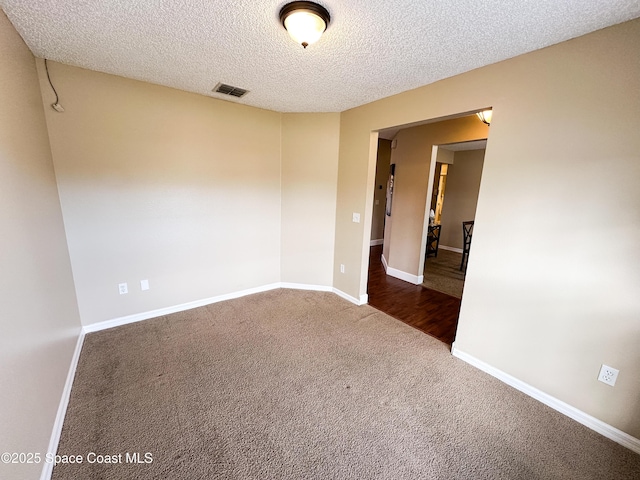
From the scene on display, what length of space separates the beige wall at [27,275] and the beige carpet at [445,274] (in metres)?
4.18

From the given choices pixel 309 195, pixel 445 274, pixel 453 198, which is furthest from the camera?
pixel 453 198

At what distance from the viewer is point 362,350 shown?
8.01ft

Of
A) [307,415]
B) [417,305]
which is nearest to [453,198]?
[417,305]

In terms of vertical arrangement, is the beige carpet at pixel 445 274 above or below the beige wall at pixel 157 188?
below

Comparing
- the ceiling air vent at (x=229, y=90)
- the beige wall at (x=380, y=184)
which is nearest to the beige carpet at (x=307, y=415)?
the ceiling air vent at (x=229, y=90)

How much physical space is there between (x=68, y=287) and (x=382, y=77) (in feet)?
10.7

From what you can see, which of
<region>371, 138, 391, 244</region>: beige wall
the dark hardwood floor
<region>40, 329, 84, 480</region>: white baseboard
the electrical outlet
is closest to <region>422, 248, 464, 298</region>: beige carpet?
the dark hardwood floor

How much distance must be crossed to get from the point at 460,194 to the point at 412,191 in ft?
10.2

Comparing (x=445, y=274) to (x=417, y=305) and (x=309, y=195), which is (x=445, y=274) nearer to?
(x=417, y=305)

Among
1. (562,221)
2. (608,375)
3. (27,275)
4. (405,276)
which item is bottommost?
(405,276)

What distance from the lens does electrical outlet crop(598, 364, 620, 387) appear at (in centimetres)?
161

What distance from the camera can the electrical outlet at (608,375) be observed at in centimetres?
161

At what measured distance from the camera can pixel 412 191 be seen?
414cm

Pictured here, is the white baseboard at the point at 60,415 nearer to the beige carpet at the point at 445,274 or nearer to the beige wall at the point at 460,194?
the beige carpet at the point at 445,274
